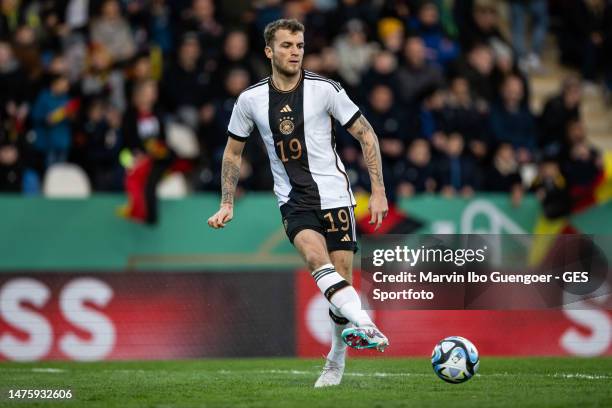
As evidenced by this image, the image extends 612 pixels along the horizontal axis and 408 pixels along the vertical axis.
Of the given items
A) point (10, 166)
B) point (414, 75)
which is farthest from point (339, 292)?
point (414, 75)

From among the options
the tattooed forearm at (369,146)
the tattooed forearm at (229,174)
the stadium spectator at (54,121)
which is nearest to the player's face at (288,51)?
the tattooed forearm at (369,146)

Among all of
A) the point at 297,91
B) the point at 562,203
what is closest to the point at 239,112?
the point at 297,91

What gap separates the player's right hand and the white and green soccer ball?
183 centimetres

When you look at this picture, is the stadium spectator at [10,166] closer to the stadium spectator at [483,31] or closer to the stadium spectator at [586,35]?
the stadium spectator at [483,31]

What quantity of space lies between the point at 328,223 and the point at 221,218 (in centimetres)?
79

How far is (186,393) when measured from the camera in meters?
9.14

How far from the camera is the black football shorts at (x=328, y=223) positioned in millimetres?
9234

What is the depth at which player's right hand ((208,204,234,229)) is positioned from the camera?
9.25 meters

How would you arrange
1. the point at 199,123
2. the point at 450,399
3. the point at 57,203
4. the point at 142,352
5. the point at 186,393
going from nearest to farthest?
the point at 450,399, the point at 186,393, the point at 142,352, the point at 57,203, the point at 199,123

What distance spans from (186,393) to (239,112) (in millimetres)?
2135

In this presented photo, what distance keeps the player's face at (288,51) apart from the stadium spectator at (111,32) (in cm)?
876

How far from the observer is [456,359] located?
29.6ft

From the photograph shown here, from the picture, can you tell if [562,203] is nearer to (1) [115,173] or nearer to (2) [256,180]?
(2) [256,180]

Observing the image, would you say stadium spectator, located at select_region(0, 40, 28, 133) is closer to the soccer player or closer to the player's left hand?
the soccer player
